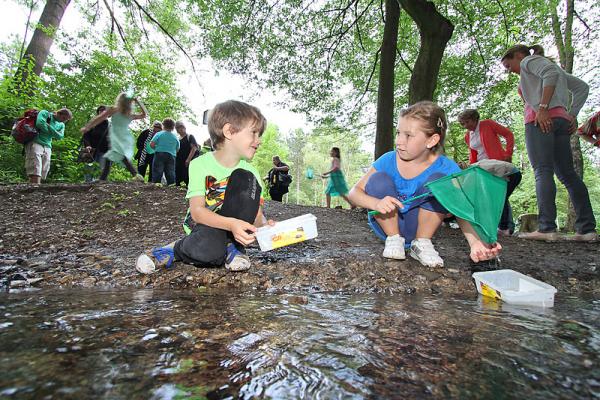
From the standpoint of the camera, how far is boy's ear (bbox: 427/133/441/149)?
2336 millimetres

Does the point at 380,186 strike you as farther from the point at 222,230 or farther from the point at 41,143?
the point at 41,143

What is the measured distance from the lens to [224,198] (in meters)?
2.13

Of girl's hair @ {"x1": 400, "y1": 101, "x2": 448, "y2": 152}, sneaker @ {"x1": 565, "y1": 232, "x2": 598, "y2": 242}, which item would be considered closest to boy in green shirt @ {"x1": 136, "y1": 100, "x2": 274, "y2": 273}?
girl's hair @ {"x1": 400, "y1": 101, "x2": 448, "y2": 152}

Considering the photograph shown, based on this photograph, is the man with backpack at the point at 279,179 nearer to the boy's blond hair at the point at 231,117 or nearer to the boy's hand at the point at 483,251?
the boy's blond hair at the point at 231,117

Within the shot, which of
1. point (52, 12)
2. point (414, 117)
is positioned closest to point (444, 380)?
point (414, 117)

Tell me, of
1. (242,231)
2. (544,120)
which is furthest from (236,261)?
(544,120)

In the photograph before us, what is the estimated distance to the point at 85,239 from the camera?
324 cm

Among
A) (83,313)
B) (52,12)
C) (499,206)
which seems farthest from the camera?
(52,12)

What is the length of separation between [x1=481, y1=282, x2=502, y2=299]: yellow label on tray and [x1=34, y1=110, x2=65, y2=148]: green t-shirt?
23.1 ft

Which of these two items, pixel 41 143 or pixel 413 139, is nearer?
pixel 413 139

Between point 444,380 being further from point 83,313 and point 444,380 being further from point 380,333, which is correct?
point 83,313

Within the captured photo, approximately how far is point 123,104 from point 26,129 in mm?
1722

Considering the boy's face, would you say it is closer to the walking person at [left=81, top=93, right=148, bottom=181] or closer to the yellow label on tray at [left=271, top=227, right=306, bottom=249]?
the yellow label on tray at [left=271, top=227, right=306, bottom=249]

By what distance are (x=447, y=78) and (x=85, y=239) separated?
979cm
